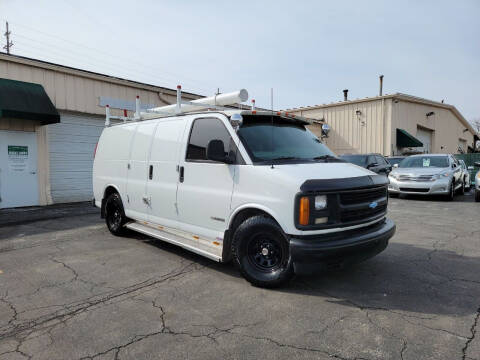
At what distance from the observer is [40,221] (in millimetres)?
8344

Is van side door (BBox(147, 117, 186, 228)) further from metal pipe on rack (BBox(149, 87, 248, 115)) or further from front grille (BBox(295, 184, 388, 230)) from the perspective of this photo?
front grille (BBox(295, 184, 388, 230))

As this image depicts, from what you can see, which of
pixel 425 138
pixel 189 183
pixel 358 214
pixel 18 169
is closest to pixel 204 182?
pixel 189 183

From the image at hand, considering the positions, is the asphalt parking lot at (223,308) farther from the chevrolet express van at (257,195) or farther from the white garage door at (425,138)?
the white garage door at (425,138)

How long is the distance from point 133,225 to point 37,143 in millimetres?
7099

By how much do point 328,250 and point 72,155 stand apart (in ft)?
35.9

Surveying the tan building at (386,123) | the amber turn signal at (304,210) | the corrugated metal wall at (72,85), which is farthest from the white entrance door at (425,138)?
the amber turn signal at (304,210)

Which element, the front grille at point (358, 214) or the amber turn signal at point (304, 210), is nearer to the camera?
the amber turn signal at point (304, 210)

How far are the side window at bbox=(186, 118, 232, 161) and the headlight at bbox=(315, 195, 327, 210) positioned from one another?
1353mm

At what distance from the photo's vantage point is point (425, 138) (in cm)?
2489

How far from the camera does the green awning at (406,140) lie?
21.0 meters

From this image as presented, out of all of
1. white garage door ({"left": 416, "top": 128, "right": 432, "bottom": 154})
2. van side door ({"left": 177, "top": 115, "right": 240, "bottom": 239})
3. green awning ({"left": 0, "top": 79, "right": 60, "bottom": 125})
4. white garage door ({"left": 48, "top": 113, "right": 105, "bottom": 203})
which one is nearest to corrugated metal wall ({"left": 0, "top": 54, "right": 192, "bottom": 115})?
green awning ({"left": 0, "top": 79, "right": 60, "bottom": 125})

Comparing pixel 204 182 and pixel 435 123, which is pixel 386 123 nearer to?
pixel 435 123

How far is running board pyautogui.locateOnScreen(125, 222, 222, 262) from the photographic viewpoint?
4.37 meters

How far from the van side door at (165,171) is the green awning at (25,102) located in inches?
255
